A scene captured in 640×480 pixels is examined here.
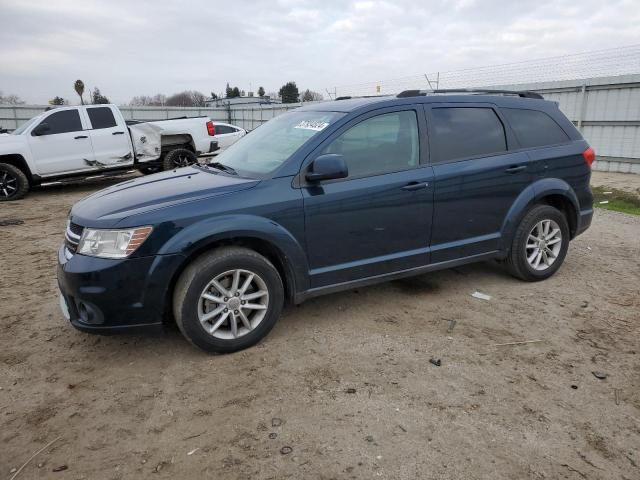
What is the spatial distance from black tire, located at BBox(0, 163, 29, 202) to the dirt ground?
649cm

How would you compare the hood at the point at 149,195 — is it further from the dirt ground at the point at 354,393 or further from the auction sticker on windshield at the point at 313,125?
the dirt ground at the point at 354,393

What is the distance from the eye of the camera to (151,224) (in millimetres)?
3055

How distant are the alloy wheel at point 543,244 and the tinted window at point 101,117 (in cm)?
953

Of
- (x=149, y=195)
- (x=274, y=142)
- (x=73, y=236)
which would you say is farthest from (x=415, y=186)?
(x=73, y=236)

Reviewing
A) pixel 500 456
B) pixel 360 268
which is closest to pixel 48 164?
pixel 360 268

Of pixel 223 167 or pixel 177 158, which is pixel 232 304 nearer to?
pixel 223 167

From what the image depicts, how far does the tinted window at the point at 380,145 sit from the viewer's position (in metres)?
3.65

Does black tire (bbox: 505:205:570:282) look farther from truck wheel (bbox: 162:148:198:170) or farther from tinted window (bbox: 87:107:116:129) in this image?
tinted window (bbox: 87:107:116:129)

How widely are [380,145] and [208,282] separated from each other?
173 centimetres

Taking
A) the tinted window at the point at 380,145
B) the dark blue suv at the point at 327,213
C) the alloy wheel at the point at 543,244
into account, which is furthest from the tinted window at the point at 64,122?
the alloy wheel at the point at 543,244

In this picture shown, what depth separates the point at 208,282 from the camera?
317 cm

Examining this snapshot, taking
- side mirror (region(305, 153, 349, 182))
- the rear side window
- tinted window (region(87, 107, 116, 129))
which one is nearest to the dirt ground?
side mirror (region(305, 153, 349, 182))

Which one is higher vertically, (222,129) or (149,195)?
(222,129)

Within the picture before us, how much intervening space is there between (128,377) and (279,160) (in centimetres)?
187
